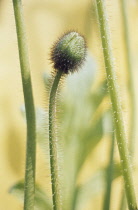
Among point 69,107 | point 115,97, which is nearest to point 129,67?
point 69,107

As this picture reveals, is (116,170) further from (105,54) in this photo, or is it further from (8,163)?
(105,54)

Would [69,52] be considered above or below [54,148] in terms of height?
above

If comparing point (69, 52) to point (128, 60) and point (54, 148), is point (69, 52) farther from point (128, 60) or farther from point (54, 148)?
point (128, 60)

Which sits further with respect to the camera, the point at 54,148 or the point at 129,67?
the point at 129,67

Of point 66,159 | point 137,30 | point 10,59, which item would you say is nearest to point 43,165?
point 66,159

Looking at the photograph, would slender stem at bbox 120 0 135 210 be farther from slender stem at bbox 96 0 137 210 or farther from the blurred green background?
slender stem at bbox 96 0 137 210

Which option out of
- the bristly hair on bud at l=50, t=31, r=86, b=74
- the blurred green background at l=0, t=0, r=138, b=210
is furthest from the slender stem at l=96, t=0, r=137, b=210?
the blurred green background at l=0, t=0, r=138, b=210
